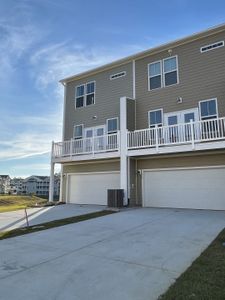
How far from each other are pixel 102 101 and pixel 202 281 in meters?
14.7

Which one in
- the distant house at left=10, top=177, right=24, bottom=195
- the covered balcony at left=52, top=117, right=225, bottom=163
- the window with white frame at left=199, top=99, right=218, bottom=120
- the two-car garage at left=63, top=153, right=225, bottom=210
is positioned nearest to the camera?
→ the covered balcony at left=52, top=117, right=225, bottom=163

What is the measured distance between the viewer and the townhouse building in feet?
43.0

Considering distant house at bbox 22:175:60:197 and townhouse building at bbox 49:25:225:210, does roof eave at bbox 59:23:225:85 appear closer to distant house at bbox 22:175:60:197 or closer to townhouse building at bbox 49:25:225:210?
townhouse building at bbox 49:25:225:210

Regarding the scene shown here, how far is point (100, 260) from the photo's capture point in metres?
5.08

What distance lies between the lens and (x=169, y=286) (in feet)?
12.5

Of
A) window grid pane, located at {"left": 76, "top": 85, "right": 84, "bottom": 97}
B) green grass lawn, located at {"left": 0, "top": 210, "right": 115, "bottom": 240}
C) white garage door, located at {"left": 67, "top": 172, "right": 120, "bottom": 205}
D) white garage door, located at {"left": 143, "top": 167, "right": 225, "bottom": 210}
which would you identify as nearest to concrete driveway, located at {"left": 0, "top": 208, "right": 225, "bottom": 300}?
green grass lawn, located at {"left": 0, "top": 210, "right": 115, "bottom": 240}

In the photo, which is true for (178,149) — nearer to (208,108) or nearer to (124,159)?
(208,108)

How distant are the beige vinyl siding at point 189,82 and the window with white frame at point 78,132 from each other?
4.44 meters

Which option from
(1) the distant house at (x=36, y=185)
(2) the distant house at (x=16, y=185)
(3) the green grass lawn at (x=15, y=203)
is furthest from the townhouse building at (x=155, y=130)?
(2) the distant house at (x=16, y=185)

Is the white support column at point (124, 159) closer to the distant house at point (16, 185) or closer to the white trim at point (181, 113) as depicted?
the white trim at point (181, 113)

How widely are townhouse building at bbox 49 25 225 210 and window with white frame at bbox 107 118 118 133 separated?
0.22 ft

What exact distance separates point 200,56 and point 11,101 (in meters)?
13.6

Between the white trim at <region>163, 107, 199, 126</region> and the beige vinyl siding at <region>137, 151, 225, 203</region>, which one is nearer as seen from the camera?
the beige vinyl siding at <region>137, 151, 225, 203</region>

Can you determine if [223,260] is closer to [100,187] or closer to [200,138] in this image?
[200,138]
